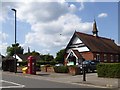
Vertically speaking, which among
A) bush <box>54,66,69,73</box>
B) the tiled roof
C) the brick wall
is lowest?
bush <box>54,66,69,73</box>

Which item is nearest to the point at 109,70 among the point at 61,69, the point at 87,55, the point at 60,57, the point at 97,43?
the point at 61,69

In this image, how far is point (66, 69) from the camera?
37656mm

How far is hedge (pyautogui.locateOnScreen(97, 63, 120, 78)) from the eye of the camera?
27094 mm

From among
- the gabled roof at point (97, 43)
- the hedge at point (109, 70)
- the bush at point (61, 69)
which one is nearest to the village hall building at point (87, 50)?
the gabled roof at point (97, 43)

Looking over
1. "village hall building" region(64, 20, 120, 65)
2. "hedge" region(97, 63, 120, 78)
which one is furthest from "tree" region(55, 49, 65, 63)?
"hedge" region(97, 63, 120, 78)

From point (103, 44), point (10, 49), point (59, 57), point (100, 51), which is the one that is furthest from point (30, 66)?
point (10, 49)

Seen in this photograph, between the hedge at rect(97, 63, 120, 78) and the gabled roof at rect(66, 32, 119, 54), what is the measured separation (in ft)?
87.5

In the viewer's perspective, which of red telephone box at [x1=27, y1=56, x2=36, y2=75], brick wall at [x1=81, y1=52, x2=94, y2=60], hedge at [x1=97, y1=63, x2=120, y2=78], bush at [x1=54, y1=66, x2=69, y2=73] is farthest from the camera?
brick wall at [x1=81, y1=52, x2=94, y2=60]

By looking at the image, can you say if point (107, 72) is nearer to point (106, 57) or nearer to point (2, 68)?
point (2, 68)

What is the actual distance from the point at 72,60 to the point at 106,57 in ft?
27.4

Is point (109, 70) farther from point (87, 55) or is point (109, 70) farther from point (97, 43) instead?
point (97, 43)

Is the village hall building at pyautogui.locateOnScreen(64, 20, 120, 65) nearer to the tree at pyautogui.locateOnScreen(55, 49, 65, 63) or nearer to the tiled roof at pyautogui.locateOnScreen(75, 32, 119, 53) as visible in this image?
the tiled roof at pyautogui.locateOnScreen(75, 32, 119, 53)

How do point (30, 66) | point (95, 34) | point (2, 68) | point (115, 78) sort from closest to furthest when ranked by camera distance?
1. point (115, 78)
2. point (30, 66)
3. point (2, 68)
4. point (95, 34)

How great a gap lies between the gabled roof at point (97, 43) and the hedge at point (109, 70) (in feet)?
87.5
